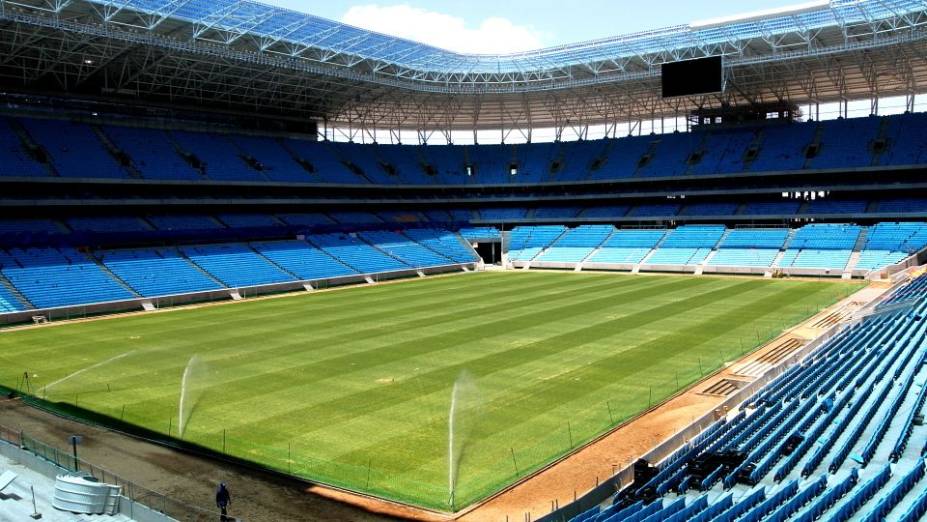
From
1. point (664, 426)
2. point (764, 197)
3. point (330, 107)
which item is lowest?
point (664, 426)

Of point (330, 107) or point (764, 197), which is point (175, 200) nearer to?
point (330, 107)

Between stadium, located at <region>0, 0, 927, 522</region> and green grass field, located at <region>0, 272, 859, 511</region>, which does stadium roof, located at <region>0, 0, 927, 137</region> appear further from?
green grass field, located at <region>0, 272, 859, 511</region>

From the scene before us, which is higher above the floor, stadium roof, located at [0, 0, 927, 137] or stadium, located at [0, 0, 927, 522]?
stadium roof, located at [0, 0, 927, 137]

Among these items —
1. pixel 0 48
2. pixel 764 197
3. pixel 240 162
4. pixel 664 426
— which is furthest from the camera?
pixel 764 197

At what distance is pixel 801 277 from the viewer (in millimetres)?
49188

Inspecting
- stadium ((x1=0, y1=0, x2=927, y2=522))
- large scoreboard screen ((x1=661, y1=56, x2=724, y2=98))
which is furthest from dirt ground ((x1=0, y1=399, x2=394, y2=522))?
large scoreboard screen ((x1=661, y1=56, x2=724, y2=98))

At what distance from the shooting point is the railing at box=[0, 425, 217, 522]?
11070mm

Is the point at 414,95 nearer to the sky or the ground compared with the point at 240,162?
nearer to the sky

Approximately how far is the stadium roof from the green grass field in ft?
54.3

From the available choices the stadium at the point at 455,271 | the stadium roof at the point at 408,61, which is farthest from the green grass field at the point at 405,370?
the stadium roof at the point at 408,61

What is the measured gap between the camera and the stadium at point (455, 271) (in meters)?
13.7

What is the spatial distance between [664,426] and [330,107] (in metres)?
53.0

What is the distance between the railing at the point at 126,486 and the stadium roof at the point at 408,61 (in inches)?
1118

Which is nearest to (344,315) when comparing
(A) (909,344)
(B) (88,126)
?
(A) (909,344)
